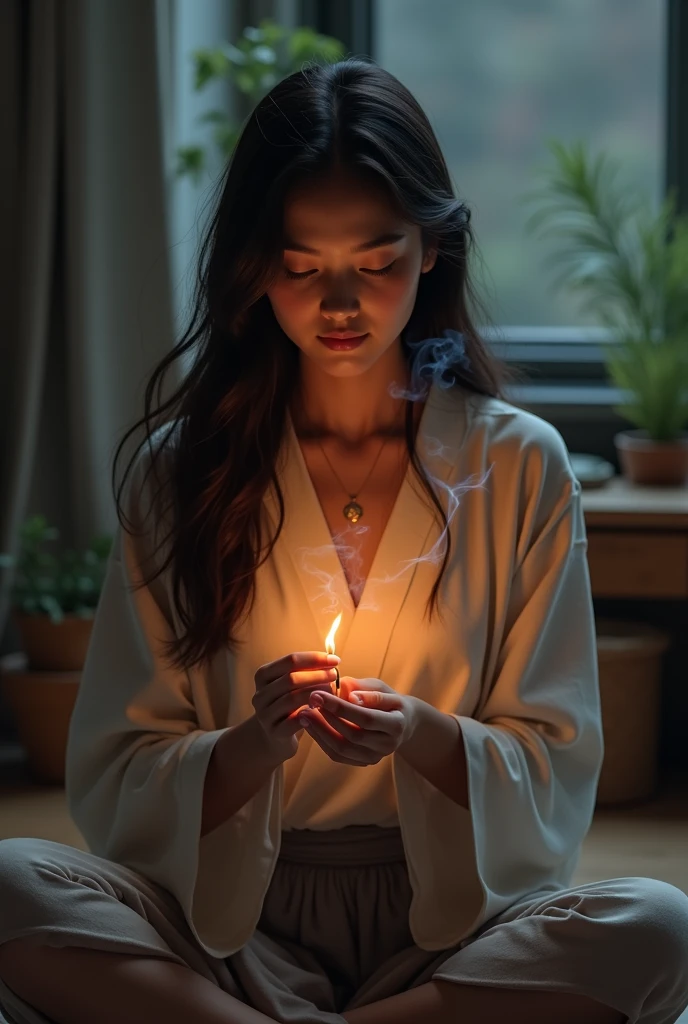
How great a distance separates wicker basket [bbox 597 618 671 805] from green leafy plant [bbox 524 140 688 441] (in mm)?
449

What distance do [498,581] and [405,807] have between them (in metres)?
0.30

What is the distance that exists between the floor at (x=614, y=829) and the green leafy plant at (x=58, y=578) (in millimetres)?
354

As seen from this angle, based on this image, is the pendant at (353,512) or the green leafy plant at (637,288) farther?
the green leafy plant at (637,288)

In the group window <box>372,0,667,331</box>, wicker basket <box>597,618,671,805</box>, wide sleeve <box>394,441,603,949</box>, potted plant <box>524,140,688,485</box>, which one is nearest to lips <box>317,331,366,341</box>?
wide sleeve <box>394,441,603,949</box>

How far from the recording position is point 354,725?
1.49 meters

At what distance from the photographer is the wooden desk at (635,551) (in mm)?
2607

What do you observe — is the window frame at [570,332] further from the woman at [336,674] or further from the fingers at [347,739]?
the fingers at [347,739]

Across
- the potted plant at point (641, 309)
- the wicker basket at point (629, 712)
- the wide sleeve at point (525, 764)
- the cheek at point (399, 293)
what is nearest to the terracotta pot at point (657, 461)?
the potted plant at point (641, 309)

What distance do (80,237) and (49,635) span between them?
77 centimetres

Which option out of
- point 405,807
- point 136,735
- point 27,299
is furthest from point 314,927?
point 27,299

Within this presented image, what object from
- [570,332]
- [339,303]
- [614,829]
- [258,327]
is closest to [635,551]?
[614,829]

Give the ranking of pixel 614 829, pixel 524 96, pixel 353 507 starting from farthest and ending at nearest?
pixel 524 96 < pixel 614 829 < pixel 353 507

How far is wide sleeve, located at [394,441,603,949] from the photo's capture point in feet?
5.40

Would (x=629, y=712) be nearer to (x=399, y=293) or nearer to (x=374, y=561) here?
(x=374, y=561)
